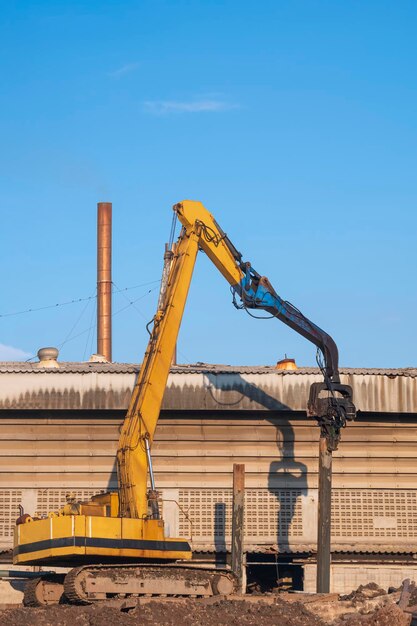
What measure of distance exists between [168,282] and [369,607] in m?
8.32

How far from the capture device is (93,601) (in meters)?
21.8

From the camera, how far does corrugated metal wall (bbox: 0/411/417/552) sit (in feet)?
98.9

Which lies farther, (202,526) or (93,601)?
(202,526)

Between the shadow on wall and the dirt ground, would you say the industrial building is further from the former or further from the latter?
the dirt ground

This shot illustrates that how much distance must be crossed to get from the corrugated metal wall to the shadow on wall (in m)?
0.03

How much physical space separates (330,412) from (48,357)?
9528mm

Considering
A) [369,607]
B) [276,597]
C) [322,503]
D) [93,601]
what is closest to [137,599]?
[93,601]

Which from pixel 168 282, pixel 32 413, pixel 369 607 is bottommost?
pixel 369 607

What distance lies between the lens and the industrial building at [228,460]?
3000 cm

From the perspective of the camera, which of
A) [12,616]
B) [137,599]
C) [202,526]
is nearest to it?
[12,616]

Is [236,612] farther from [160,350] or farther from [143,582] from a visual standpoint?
[160,350]

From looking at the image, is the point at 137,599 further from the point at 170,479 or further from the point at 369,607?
the point at 170,479

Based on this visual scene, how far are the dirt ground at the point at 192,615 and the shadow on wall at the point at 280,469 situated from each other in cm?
864

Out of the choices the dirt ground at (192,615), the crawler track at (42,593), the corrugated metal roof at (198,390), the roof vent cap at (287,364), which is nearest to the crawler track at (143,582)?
the dirt ground at (192,615)
